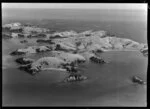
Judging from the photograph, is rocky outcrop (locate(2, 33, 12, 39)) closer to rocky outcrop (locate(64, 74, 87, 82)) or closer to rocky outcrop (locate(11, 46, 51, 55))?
rocky outcrop (locate(11, 46, 51, 55))

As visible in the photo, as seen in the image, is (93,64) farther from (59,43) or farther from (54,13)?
(54,13)

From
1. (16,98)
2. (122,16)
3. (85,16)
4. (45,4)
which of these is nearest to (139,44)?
(122,16)

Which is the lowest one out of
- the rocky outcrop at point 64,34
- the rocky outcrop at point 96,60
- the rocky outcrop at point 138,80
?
the rocky outcrop at point 138,80

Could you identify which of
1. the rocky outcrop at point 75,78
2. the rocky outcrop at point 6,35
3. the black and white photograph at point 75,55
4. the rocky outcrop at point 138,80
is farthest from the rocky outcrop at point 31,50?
the rocky outcrop at point 138,80

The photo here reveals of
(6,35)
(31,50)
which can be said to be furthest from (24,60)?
(6,35)

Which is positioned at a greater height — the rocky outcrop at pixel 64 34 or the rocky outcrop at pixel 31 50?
the rocky outcrop at pixel 64 34

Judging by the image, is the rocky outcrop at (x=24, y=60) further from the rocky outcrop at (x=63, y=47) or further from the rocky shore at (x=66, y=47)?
the rocky outcrop at (x=63, y=47)

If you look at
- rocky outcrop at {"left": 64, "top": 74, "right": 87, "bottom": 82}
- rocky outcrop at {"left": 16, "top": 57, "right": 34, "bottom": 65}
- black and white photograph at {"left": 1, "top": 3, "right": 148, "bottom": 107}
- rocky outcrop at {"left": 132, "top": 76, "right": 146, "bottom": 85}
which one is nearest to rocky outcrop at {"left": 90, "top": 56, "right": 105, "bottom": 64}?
black and white photograph at {"left": 1, "top": 3, "right": 148, "bottom": 107}

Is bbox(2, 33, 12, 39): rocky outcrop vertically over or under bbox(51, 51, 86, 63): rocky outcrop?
over
